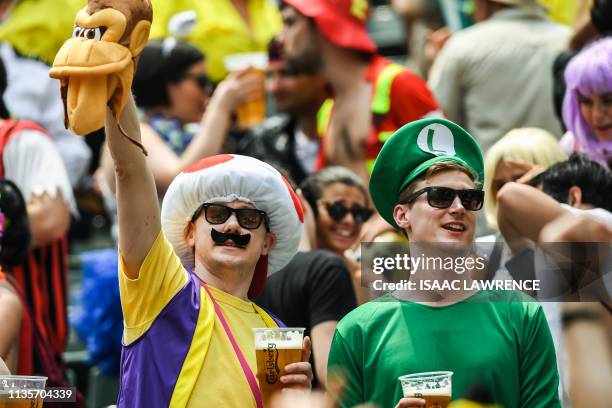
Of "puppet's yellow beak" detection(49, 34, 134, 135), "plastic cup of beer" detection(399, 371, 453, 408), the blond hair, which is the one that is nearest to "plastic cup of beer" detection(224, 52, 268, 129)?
the blond hair

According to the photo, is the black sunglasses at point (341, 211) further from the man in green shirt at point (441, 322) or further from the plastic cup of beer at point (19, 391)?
the plastic cup of beer at point (19, 391)

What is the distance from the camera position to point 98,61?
14.6 ft

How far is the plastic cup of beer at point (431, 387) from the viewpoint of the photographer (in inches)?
177

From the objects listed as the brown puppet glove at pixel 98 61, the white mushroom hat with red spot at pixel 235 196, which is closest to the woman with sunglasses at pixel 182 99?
the white mushroom hat with red spot at pixel 235 196

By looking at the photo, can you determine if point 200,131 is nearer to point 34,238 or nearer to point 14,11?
point 34,238

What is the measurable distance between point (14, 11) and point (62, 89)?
532cm

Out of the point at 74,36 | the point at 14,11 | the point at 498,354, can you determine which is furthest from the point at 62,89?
the point at 14,11

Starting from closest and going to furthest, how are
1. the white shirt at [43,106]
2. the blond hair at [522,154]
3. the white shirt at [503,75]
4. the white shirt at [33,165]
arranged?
the blond hair at [522,154] → the white shirt at [33,165] → the white shirt at [503,75] → the white shirt at [43,106]

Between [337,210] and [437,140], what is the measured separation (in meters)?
2.25

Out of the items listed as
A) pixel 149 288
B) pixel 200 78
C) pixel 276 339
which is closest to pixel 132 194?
pixel 149 288

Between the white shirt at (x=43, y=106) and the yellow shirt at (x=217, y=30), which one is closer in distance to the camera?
the white shirt at (x=43, y=106)

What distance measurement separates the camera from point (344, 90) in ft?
28.0

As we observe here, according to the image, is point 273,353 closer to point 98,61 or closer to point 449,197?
point 449,197

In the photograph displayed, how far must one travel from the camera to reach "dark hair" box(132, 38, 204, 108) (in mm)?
8359
